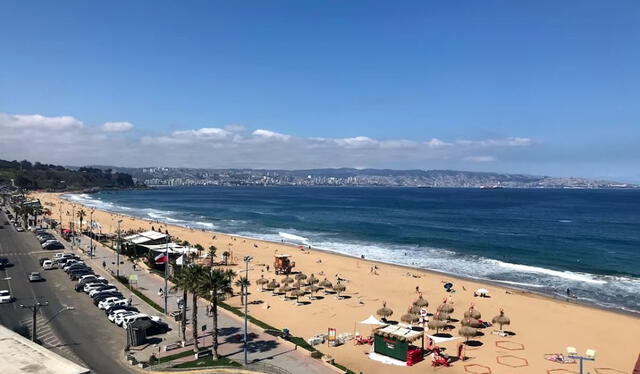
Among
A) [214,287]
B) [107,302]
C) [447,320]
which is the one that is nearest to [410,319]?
[447,320]

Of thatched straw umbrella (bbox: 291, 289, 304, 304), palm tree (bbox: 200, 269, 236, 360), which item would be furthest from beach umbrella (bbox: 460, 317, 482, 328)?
palm tree (bbox: 200, 269, 236, 360)

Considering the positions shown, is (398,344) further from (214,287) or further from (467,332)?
(214,287)

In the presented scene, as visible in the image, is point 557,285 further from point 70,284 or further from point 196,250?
point 70,284

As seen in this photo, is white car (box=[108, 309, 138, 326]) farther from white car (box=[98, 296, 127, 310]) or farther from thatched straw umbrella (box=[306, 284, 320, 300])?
thatched straw umbrella (box=[306, 284, 320, 300])

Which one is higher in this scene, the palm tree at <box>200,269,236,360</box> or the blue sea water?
the palm tree at <box>200,269,236,360</box>

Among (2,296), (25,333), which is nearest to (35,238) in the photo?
(2,296)

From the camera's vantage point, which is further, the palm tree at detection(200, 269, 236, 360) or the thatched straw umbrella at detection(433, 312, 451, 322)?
the thatched straw umbrella at detection(433, 312, 451, 322)
